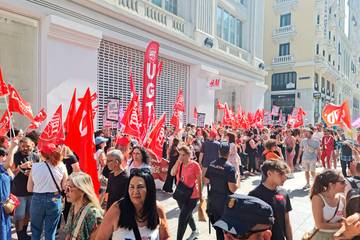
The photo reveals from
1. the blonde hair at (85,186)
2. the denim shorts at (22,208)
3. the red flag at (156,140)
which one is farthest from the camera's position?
the red flag at (156,140)

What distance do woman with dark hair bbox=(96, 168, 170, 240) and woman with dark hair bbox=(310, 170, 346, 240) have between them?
153 centimetres

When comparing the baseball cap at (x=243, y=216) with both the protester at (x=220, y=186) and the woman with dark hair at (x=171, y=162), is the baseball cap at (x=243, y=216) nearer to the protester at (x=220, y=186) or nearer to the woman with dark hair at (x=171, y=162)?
the protester at (x=220, y=186)

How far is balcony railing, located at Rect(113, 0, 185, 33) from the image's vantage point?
1307cm

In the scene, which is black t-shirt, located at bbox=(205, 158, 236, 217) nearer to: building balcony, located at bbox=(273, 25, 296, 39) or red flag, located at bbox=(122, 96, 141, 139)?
red flag, located at bbox=(122, 96, 141, 139)

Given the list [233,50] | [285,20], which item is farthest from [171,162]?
[285,20]

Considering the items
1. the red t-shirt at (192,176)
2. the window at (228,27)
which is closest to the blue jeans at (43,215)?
the red t-shirt at (192,176)

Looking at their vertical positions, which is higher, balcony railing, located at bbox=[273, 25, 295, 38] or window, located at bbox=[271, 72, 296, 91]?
balcony railing, located at bbox=[273, 25, 295, 38]

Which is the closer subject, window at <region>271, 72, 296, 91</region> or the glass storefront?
the glass storefront

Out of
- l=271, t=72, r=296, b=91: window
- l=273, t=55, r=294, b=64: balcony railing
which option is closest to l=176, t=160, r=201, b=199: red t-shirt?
l=271, t=72, r=296, b=91: window

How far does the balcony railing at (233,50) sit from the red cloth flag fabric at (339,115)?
35.5 feet

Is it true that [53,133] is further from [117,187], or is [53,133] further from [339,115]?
[339,115]

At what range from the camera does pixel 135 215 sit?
249cm

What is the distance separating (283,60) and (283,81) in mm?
2278

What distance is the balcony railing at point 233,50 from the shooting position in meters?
20.1
